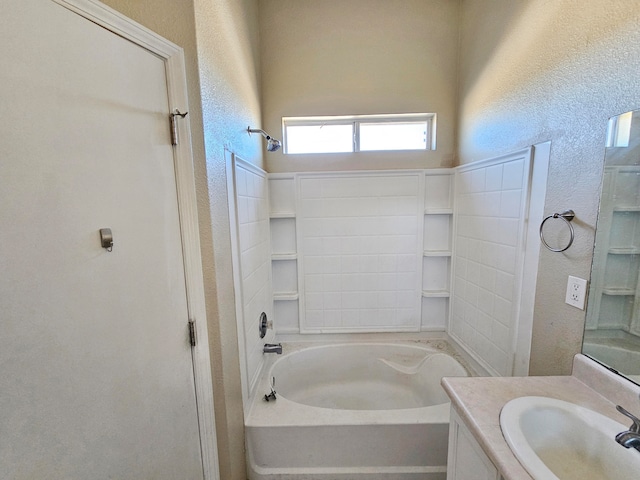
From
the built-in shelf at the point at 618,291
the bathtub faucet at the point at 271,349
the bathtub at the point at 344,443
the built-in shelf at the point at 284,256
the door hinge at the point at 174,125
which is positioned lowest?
the bathtub at the point at 344,443

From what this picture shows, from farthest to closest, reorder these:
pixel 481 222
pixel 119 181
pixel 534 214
Answer: pixel 481 222 < pixel 534 214 < pixel 119 181

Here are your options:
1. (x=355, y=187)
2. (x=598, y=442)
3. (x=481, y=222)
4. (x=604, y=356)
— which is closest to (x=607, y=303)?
(x=604, y=356)

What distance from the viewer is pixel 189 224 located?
3.43ft

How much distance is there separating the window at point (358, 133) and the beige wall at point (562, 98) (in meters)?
0.60

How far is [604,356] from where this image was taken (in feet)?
3.17

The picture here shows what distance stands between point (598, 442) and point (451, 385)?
1.35 ft

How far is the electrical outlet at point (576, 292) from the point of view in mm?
1032

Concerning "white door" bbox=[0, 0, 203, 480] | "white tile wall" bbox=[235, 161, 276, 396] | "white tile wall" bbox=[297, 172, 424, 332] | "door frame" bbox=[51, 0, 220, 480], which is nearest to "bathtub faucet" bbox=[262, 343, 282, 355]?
"white tile wall" bbox=[235, 161, 276, 396]

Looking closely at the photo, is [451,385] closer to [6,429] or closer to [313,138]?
[6,429]

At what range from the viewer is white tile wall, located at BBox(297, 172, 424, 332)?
2.16 metres

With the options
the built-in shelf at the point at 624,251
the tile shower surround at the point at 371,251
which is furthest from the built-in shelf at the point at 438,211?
the built-in shelf at the point at 624,251

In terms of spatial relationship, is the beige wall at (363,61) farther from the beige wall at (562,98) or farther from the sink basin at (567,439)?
the sink basin at (567,439)

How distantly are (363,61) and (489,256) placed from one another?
1736 mm

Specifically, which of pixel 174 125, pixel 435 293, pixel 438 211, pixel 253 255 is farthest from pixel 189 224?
pixel 435 293
